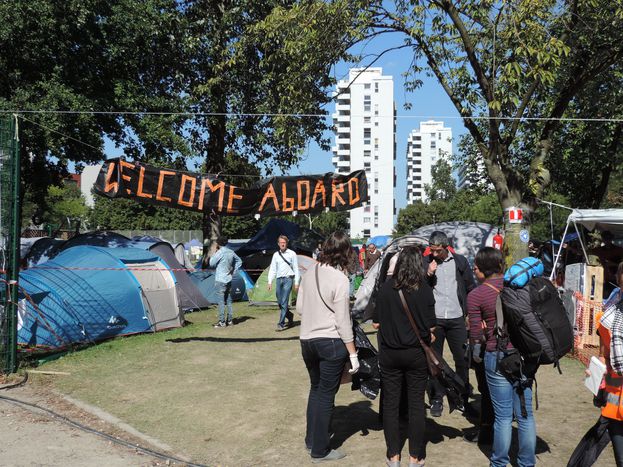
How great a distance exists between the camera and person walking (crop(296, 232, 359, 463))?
173 inches

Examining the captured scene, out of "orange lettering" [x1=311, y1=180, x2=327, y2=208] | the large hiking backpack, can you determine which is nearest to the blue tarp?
"orange lettering" [x1=311, y1=180, x2=327, y2=208]

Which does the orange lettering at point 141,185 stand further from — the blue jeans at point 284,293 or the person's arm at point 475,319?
the person's arm at point 475,319

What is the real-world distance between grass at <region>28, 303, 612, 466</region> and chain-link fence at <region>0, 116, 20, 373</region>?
67 cm

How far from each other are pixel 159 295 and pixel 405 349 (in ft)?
25.2

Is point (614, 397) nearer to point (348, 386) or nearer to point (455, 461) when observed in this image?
point (455, 461)

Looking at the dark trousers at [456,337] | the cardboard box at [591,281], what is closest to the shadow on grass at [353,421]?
the dark trousers at [456,337]

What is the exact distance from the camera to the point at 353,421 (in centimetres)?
A: 551

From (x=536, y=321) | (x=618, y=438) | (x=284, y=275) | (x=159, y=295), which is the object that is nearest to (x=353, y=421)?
(x=536, y=321)

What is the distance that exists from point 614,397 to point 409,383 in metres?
1.35

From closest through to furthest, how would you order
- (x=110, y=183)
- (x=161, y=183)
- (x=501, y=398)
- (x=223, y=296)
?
(x=501, y=398) < (x=110, y=183) < (x=161, y=183) < (x=223, y=296)

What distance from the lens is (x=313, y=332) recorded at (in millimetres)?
4426

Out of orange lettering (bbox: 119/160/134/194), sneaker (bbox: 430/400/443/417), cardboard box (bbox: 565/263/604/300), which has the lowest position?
sneaker (bbox: 430/400/443/417)

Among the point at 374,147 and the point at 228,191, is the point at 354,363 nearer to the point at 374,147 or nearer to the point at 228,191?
the point at 228,191

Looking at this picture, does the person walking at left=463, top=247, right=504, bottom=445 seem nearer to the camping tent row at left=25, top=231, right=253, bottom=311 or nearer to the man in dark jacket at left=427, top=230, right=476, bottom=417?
the man in dark jacket at left=427, top=230, right=476, bottom=417
